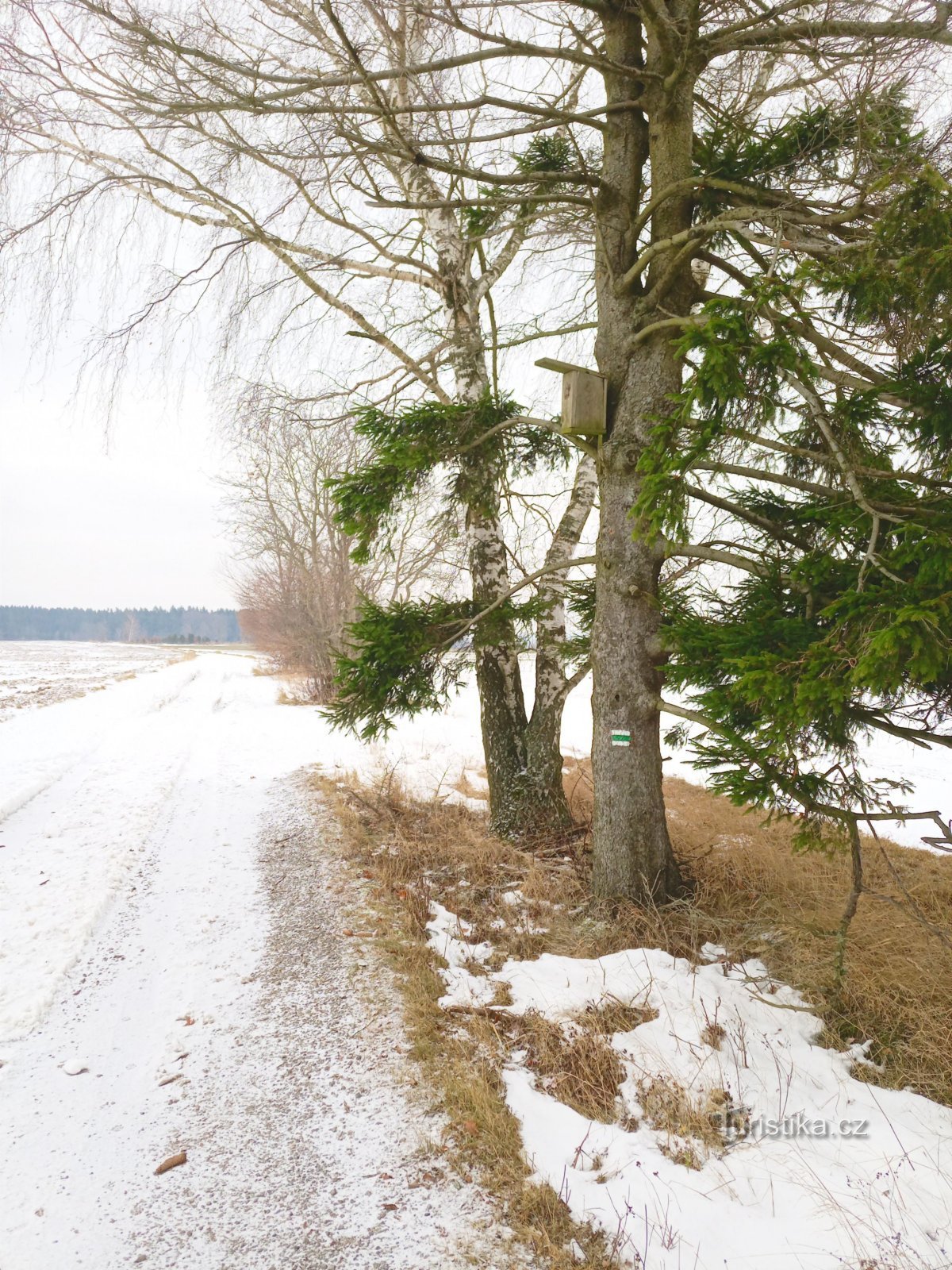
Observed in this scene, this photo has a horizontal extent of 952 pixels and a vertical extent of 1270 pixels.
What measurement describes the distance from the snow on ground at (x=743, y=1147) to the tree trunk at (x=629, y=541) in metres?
0.99

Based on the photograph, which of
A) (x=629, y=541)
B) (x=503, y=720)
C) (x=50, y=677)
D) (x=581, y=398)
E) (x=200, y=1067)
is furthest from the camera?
(x=50, y=677)

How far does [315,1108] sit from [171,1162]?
0.63 metres

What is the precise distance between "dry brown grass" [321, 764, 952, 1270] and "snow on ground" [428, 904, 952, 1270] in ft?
→ 0.25

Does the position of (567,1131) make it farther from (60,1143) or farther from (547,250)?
(547,250)

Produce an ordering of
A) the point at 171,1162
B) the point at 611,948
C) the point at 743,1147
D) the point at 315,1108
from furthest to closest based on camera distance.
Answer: the point at 611,948
the point at 315,1108
the point at 171,1162
the point at 743,1147

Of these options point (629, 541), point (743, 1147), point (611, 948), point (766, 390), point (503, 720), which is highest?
point (766, 390)

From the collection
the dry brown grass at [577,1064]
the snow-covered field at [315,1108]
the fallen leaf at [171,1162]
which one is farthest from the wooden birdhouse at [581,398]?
the fallen leaf at [171,1162]

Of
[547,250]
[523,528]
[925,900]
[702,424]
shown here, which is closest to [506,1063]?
[702,424]

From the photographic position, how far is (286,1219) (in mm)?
2668

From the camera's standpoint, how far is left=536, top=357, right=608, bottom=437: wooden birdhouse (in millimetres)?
4434

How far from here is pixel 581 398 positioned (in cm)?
445

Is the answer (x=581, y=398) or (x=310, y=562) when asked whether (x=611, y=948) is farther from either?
(x=310, y=562)

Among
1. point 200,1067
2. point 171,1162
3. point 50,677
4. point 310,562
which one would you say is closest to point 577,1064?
point 171,1162

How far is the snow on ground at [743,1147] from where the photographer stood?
2383 mm
